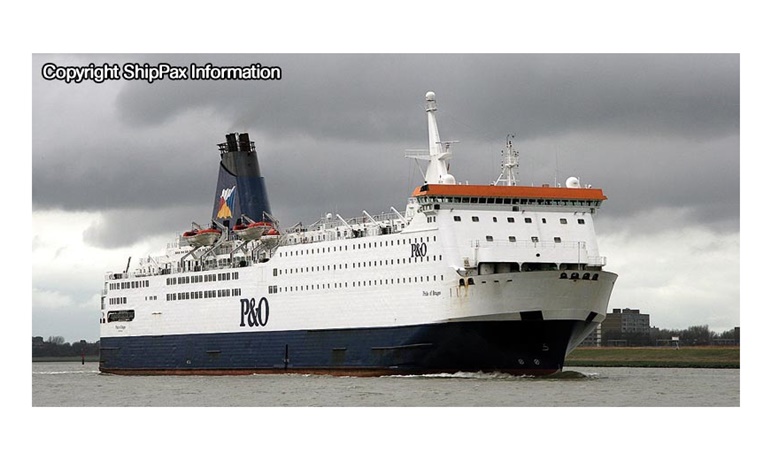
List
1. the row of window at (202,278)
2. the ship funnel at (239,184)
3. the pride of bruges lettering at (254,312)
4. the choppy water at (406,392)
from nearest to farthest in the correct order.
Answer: the choppy water at (406,392), the pride of bruges lettering at (254,312), the row of window at (202,278), the ship funnel at (239,184)

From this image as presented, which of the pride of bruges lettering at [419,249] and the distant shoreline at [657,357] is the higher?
the pride of bruges lettering at [419,249]

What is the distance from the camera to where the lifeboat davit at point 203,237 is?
57.3 meters

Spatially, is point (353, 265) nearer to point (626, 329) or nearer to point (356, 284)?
point (356, 284)

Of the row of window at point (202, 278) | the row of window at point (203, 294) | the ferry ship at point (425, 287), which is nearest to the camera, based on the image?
the ferry ship at point (425, 287)

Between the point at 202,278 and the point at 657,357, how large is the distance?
29032mm

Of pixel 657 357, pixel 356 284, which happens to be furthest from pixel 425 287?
pixel 657 357

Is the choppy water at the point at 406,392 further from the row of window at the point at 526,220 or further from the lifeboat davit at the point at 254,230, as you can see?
the lifeboat davit at the point at 254,230

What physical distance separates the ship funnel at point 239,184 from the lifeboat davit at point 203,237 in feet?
5.30

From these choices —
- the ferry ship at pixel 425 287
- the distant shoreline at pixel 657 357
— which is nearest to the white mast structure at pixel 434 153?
the ferry ship at pixel 425 287

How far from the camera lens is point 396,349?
4656cm

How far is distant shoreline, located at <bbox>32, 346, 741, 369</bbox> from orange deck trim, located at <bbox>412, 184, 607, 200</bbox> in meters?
20.9

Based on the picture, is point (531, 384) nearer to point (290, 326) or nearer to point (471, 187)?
point (471, 187)

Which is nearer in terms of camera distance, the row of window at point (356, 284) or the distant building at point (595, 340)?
the row of window at point (356, 284)

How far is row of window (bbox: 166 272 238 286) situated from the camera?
54.3 metres
